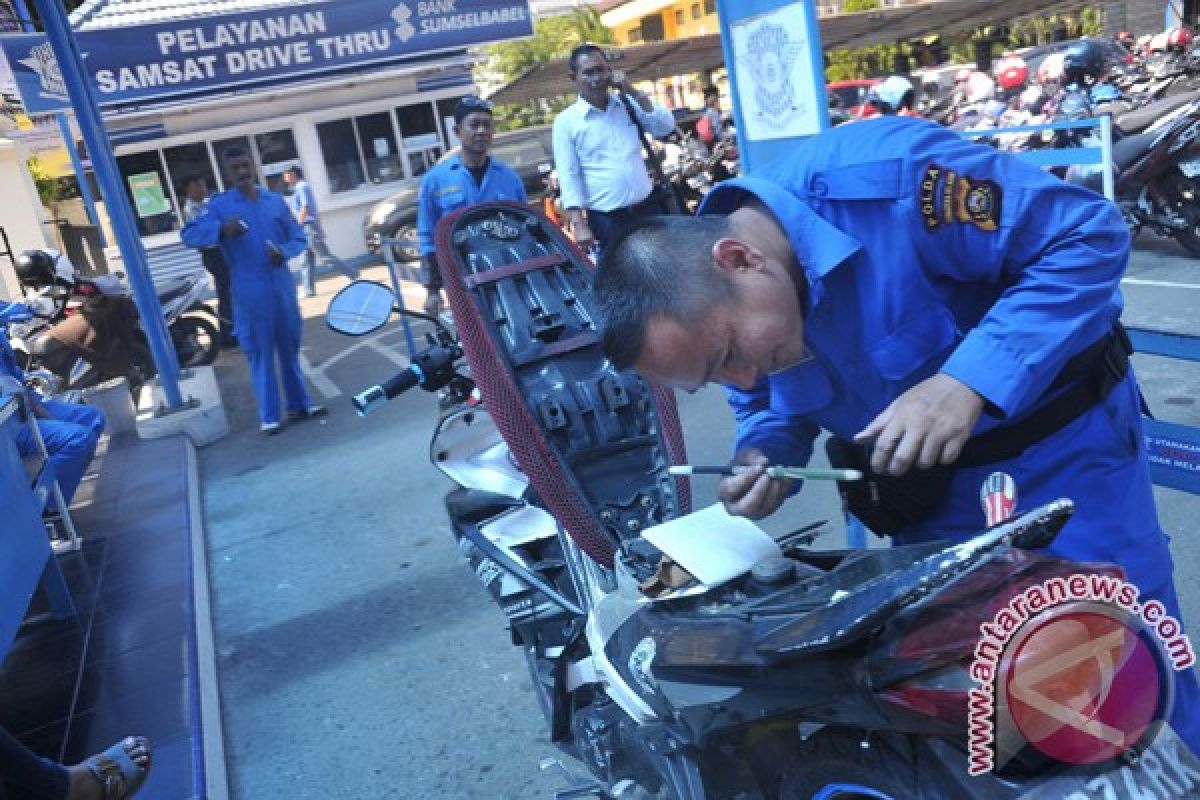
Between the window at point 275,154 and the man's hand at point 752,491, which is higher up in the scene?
the window at point 275,154

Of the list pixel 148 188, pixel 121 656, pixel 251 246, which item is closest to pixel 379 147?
pixel 148 188

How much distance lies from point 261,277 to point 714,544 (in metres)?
5.56

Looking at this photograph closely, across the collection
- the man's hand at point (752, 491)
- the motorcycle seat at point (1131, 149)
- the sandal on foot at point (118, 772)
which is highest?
the man's hand at point (752, 491)

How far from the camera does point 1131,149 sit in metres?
6.79

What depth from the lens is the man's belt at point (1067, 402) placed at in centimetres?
148

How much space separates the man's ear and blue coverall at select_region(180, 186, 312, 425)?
5.62 metres

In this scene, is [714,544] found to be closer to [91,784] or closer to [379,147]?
[91,784]

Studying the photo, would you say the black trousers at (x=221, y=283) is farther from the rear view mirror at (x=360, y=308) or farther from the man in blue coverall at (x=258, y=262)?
the rear view mirror at (x=360, y=308)

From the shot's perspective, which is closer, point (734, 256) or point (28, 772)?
point (734, 256)

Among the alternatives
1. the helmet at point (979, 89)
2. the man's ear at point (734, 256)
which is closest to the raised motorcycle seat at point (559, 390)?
the man's ear at point (734, 256)

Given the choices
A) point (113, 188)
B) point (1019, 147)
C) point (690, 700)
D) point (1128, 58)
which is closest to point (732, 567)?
point (690, 700)

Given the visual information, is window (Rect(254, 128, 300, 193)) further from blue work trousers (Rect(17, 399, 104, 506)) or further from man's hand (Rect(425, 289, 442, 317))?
blue work trousers (Rect(17, 399, 104, 506))

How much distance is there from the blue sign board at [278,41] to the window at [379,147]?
4.90 metres

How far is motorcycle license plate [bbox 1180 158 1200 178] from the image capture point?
21.4ft
